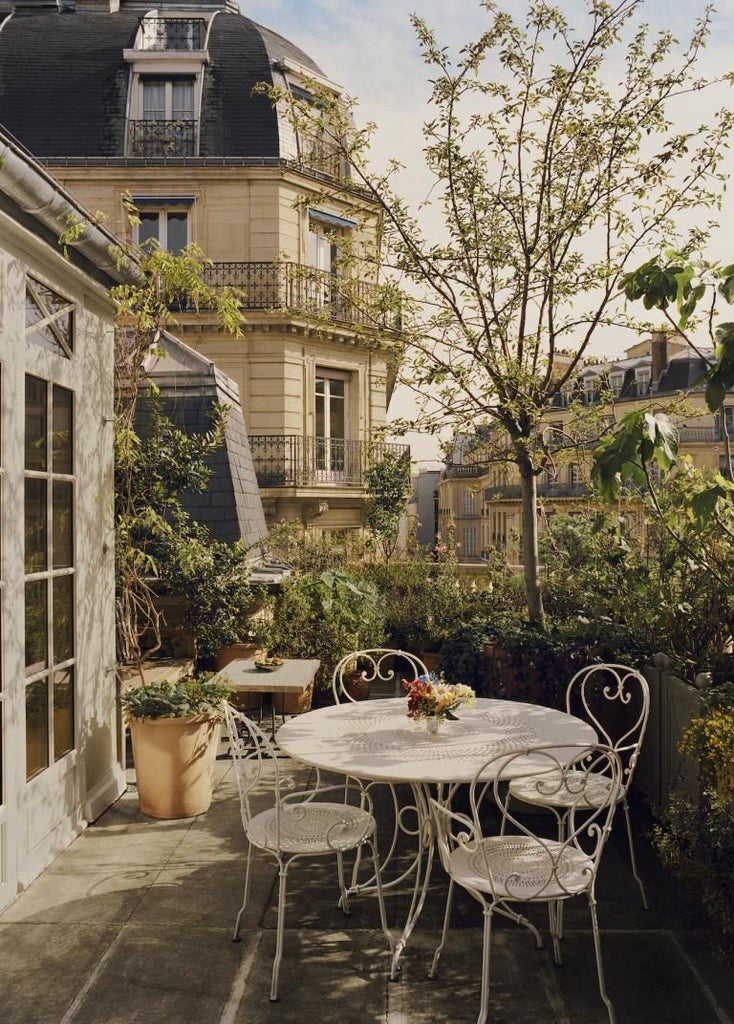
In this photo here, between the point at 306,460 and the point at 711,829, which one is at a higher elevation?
the point at 306,460

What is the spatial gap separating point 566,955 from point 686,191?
16.1 feet

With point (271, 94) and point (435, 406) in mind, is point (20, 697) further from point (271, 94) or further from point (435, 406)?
Answer: point (271, 94)

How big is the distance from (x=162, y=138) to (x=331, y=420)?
6810mm

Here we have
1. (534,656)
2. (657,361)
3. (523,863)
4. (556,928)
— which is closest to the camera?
(523,863)

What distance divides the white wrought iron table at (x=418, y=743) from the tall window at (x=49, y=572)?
4.28ft

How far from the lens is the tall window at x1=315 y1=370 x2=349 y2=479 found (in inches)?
709

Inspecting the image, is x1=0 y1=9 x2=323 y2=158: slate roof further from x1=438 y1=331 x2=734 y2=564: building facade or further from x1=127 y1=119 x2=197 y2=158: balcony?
x1=438 y1=331 x2=734 y2=564: building facade

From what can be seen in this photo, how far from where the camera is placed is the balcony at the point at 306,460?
17000 millimetres

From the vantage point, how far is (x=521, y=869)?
10.0ft

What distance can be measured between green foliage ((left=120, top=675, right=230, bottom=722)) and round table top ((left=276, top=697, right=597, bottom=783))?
1102mm

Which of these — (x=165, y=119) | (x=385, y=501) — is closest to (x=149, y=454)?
(x=385, y=501)

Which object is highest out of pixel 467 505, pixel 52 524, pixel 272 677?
pixel 467 505

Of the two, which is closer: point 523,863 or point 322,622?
point 523,863

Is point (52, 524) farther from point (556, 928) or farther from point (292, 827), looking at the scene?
point (556, 928)
